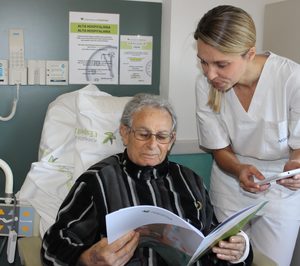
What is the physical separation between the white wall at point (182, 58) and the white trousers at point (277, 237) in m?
0.55

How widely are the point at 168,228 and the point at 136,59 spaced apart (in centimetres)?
119

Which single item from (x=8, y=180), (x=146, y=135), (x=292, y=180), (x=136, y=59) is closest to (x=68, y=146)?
(x=8, y=180)

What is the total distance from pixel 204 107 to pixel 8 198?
92 cm

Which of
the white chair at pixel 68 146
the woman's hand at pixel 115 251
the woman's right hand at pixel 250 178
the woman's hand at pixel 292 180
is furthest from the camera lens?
the white chair at pixel 68 146

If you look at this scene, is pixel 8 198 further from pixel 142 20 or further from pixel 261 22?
pixel 261 22

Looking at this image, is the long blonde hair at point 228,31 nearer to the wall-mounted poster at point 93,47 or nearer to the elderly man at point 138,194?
the elderly man at point 138,194

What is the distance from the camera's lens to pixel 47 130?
1877 mm

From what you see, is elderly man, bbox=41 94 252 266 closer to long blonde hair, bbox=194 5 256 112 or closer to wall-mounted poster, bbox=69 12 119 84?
long blonde hair, bbox=194 5 256 112

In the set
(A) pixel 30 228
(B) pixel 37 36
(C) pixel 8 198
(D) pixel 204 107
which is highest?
(B) pixel 37 36

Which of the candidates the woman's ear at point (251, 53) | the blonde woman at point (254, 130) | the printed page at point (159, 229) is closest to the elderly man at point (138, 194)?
the printed page at point (159, 229)

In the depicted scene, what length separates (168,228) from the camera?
1.24 meters

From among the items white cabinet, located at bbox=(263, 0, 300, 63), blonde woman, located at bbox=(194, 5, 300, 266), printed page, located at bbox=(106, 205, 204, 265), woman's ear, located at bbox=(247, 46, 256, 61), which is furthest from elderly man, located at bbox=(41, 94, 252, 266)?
white cabinet, located at bbox=(263, 0, 300, 63)

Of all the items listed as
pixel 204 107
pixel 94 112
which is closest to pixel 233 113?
pixel 204 107

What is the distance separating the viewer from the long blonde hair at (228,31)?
1.51m
